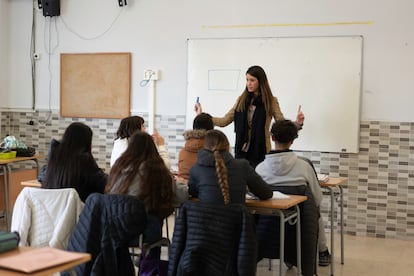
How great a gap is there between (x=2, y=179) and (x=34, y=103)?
1.70 meters

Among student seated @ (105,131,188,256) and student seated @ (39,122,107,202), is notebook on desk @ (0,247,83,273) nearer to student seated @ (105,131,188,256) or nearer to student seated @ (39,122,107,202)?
student seated @ (105,131,188,256)

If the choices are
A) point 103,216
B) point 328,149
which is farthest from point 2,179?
point 328,149

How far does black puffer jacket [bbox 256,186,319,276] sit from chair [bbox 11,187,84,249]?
1.41 metres

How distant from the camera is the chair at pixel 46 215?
3303mm

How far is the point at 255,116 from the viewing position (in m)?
4.82

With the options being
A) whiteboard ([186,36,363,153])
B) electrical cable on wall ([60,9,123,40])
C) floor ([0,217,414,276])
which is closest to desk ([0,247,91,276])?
floor ([0,217,414,276])

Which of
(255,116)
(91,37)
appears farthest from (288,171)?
(91,37)

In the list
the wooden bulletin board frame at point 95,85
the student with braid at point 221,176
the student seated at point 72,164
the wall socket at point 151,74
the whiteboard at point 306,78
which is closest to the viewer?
the student with braid at point 221,176

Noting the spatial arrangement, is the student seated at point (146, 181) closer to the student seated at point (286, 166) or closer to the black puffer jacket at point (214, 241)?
the black puffer jacket at point (214, 241)

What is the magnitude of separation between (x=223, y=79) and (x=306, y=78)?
906 millimetres

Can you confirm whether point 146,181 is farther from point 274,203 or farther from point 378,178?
point 378,178

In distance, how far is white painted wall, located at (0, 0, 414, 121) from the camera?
18.6 feet

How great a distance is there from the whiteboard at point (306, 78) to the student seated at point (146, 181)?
2.80 m

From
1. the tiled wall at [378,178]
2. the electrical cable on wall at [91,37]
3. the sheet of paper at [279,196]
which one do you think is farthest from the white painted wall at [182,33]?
the sheet of paper at [279,196]
